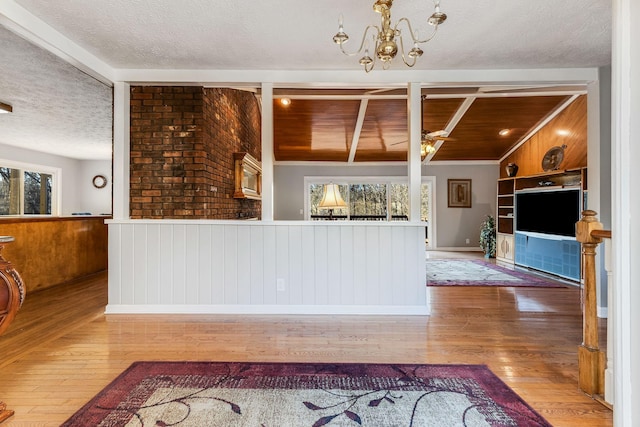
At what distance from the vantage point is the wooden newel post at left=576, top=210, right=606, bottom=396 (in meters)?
1.82

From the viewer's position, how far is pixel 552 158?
560cm

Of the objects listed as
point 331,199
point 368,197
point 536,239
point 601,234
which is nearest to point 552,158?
point 536,239

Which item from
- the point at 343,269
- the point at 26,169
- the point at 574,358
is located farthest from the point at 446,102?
the point at 26,169

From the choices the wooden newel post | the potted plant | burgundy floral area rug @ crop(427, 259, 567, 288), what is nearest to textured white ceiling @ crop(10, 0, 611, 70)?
the wooden newel post

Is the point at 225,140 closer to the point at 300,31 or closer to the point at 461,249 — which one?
the point at 300,31

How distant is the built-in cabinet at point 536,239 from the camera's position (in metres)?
4.83

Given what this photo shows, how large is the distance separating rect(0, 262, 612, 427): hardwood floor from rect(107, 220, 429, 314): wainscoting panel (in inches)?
7.4

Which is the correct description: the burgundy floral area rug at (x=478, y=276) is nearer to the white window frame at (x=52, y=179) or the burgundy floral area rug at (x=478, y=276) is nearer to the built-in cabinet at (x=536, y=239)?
the built-in cabinet at (x=536, y=239)

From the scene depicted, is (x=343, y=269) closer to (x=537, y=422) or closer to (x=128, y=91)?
(x=537, y=422)

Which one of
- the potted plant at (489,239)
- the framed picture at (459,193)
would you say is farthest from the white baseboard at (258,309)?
the framed picture at (459,193)

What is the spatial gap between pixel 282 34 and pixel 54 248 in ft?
13.7

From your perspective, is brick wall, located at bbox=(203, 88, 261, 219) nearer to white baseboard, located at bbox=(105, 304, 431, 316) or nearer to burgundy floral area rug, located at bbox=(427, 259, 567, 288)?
white baseboard, located at bbox=(105, 304, 431, 316)

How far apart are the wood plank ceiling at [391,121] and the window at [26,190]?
5112mm

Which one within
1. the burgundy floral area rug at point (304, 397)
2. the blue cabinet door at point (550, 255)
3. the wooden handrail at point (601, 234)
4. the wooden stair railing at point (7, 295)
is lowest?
the burgundy floral area rug at point (304, 397)
